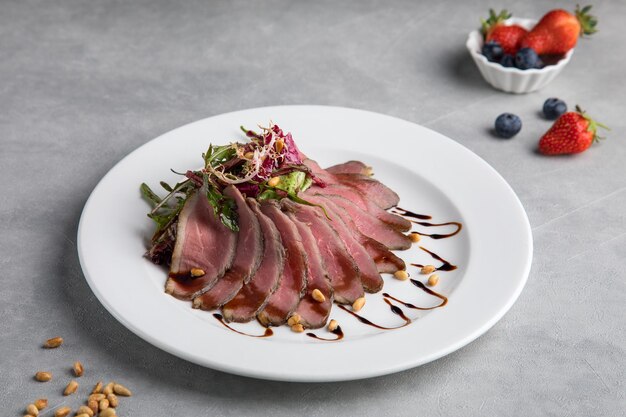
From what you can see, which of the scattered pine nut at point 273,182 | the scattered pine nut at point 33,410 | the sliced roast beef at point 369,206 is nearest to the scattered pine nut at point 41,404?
the scattered pine nut at point 33,410

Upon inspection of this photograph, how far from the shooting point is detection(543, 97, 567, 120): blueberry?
518 cm

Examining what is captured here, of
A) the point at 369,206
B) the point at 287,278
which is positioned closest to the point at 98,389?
the point at 287,278

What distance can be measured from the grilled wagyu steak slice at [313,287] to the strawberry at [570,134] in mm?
1936

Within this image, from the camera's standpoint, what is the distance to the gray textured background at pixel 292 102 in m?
3.25

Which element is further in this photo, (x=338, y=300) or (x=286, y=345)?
(x=338, y=300)

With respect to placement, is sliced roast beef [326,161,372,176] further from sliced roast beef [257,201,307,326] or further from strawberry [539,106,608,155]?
strawberry [539,106,608,155]

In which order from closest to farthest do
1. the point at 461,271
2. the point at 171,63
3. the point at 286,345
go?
the point at 286,345 → the point at 461,271 → the point at 171,63

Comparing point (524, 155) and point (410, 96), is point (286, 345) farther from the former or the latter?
point (410, 96)

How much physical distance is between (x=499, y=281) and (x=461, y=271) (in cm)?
22

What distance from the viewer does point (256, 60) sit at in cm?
596

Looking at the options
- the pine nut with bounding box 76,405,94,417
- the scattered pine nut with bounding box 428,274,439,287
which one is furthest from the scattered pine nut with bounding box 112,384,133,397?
the scattered pine nut with bounding box 428,274,439,287

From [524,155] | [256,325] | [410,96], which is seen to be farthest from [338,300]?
[410,96]

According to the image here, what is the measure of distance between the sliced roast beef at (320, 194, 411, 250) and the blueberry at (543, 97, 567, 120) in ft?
5.94

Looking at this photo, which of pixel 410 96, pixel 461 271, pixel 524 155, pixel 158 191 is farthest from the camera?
pixel 410 96
